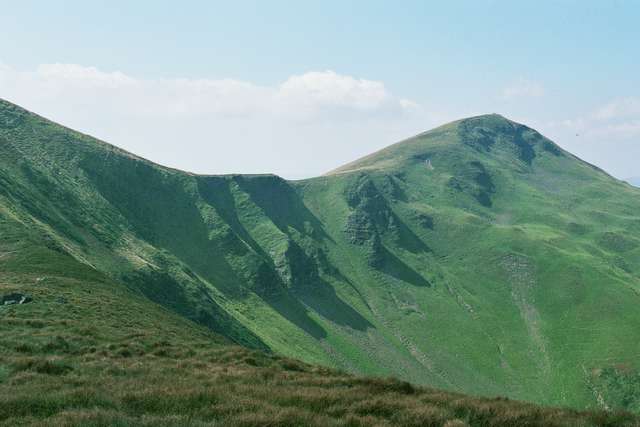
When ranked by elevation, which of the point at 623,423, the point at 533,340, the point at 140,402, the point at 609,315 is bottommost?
the point at 533,340

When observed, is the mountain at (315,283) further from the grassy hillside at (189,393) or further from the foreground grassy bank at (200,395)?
the foreground grassy bank at (200,395)

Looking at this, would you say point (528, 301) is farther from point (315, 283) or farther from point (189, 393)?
point (189, 393)

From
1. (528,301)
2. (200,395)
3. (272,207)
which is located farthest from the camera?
(272,207)

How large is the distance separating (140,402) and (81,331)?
17.3 m

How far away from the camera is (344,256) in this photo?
632 ft

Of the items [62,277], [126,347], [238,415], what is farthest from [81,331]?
[62,277]

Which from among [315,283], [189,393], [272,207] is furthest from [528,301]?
[189,393]

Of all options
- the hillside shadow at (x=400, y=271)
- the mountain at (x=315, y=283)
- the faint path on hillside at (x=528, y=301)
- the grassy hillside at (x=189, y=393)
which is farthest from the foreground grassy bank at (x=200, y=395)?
the hillside shadow at (x=400, y=271)

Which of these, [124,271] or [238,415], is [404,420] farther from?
[124,271]

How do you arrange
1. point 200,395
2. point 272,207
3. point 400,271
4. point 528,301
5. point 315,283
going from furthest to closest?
point 272,207
point 400,271
point 528,301
point 315,283
point 200,395

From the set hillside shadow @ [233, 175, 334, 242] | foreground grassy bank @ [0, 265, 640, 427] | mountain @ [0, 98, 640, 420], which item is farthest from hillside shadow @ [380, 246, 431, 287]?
foreground grassy bank @ [0, 265, 640, 427]

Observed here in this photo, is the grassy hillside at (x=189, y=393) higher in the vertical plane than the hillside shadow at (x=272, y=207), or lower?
lower

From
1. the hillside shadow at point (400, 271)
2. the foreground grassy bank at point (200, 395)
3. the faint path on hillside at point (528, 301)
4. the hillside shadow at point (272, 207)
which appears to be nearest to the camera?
the foreground grassy bank at point (200, 395)

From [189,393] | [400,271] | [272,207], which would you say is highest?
[272,207]
